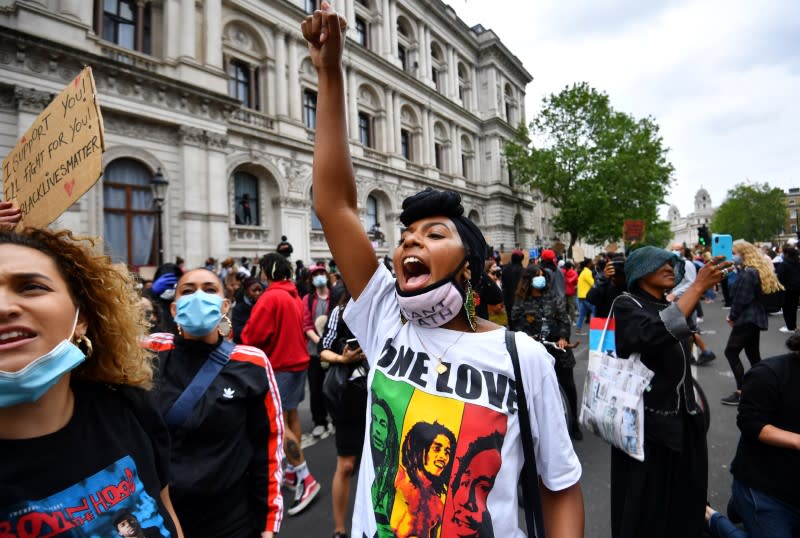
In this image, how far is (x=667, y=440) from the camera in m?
2.32

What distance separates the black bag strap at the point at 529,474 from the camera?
1.22 metres

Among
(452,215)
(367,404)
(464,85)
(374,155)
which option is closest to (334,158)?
(452,215)

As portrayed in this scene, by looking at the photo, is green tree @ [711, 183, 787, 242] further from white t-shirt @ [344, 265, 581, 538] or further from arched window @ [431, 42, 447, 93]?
white t-shirt @ [344, 265, 581, 538]

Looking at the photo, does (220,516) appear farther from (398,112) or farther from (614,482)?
(398,112)

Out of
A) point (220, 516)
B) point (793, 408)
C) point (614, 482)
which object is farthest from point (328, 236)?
point (793, 408)

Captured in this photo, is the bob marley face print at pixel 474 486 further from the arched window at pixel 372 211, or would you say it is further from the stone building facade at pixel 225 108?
the arched window at pixel 372 211

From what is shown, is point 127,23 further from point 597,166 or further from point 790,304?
point 597,166

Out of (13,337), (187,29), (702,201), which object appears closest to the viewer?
(13,337)

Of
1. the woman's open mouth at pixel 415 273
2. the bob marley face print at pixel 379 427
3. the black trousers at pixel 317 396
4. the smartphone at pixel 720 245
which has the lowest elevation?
the black trousers at pixel 317 396

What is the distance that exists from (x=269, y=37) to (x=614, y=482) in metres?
20.4

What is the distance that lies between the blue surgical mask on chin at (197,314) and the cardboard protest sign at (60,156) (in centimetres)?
66

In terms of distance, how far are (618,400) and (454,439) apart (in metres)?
1.69

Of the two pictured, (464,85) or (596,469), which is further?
(464,85)

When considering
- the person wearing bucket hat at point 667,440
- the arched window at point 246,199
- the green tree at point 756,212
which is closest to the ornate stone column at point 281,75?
A: the arched window at point 246,199
